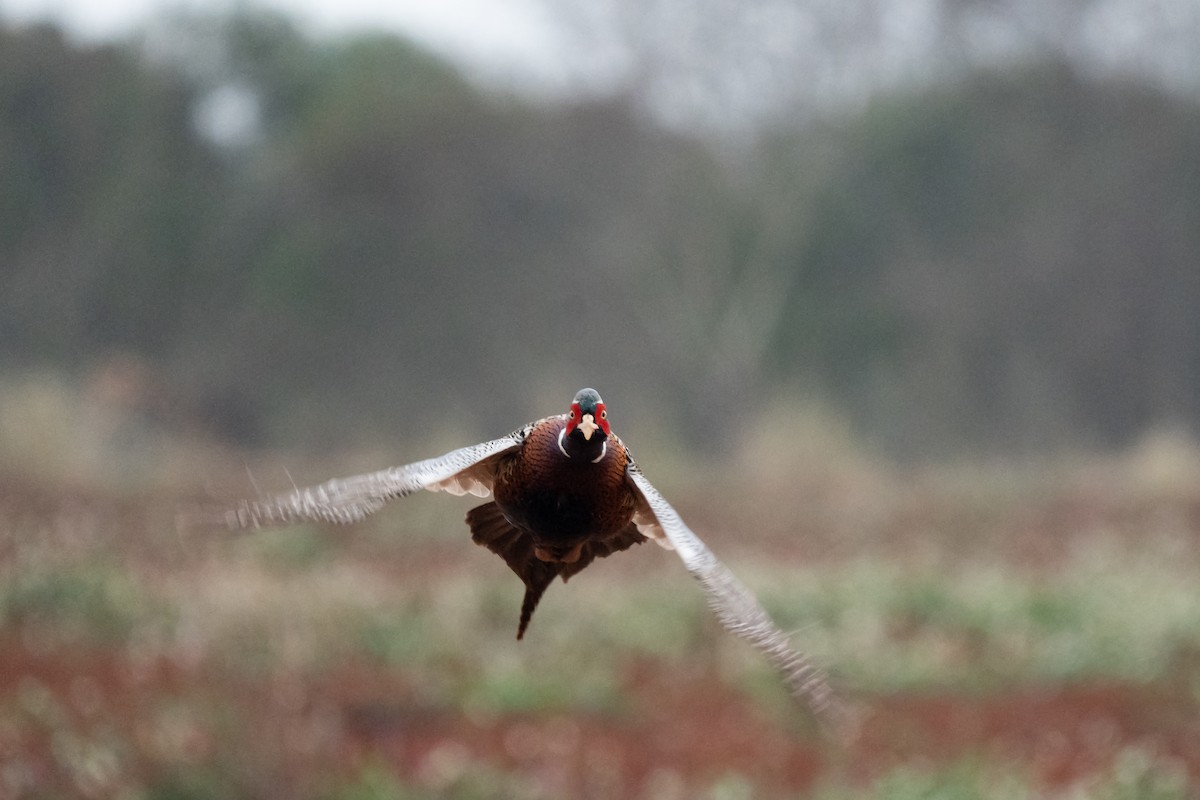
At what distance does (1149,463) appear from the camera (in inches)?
610

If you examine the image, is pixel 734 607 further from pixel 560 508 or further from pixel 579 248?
pixel 579 248

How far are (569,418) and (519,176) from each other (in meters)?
17.0

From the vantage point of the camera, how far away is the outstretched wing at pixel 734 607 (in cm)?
72

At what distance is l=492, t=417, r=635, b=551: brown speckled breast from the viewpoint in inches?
27.4

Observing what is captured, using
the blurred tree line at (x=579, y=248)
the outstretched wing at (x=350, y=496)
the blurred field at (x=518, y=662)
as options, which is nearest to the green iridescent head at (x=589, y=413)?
the outstretched wing at (x=350, y=496)

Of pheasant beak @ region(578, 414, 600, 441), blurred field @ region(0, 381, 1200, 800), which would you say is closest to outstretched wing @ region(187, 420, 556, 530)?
pheasant beak @ region(578, 414, 600, 441)

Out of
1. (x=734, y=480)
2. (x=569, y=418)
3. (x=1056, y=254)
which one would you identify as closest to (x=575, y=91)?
(x=734, y=480)

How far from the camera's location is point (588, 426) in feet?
2.20

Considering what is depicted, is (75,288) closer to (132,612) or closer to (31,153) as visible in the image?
(31,153)

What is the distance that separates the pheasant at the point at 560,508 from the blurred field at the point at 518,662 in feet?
8.03

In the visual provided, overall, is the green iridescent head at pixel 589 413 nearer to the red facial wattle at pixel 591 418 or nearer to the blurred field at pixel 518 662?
the red facial wattle at pixel 591 418

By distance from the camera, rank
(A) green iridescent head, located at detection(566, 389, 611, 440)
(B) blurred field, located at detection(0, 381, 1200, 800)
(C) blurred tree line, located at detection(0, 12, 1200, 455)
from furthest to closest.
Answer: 1. (C) blurred tree line, located at detection(0, 12, 1200, 455)
2. (B) blurred field, located at detection(0, 381, 1200, 800)
3. (A) green iridescent head, located at detection(566, 389, 611, 440)

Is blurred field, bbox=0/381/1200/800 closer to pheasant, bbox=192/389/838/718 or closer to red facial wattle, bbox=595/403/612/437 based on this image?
pheasant, bbox=192/389/838/718

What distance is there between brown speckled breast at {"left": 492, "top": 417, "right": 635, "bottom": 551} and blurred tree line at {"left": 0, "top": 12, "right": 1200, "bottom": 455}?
1381cm
